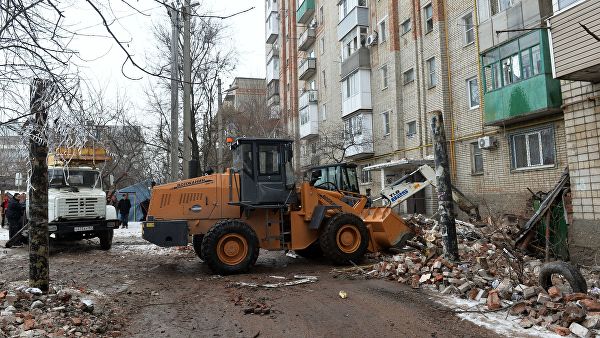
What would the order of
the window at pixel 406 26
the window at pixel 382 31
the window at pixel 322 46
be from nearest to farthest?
→ the window at pixel 406 26 → the window at pixel 382 31 → the window at pixel 322 46

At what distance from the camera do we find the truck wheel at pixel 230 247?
8805 mm

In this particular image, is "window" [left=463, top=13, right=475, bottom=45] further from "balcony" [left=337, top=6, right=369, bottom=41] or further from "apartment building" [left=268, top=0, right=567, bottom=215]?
"balcony" [left=337, top=6, right=369, bottom=41]

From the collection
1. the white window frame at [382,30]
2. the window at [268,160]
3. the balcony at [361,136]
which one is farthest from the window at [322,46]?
the window at [268,160]

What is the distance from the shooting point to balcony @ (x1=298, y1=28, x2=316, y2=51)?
116 ft

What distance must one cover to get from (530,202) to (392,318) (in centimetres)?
723

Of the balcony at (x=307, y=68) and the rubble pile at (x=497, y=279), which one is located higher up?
the balcony at (x=307, y=68)

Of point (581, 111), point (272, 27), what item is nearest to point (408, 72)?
point (581, 111)

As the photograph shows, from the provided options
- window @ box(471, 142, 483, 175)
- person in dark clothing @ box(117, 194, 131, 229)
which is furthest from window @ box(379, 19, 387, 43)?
person in dark clothing @ box(117, 194, 131, 229)

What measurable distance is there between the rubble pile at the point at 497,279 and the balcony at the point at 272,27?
37879 millimetres

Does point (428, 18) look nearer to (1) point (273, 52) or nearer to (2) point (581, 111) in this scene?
(2) point (581, 111)

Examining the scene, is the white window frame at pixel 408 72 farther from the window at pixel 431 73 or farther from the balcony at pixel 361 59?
the balcony at pixel 361 59

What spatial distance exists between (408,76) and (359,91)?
11.8 ft

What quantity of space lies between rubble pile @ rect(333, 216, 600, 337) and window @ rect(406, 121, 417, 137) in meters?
12.0

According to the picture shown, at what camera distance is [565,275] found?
20.5 ft
